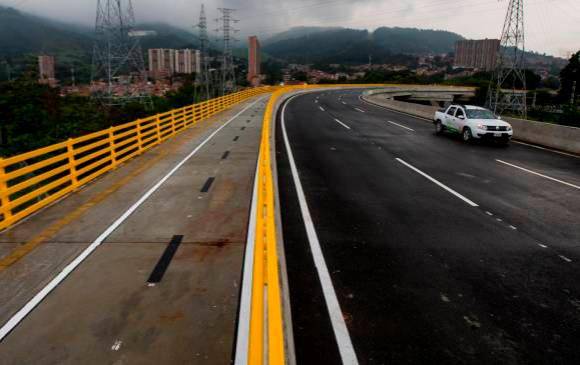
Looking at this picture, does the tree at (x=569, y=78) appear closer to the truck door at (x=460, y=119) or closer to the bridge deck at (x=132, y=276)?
the truck door at (x=460, y=119)

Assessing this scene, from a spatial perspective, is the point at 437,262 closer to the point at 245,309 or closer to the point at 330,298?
the point at 330,298

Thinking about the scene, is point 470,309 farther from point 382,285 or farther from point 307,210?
point 307,210

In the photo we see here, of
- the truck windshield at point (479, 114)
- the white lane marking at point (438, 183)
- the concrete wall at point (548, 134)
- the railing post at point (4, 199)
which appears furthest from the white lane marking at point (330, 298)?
the concrete wall at point (548, 134)

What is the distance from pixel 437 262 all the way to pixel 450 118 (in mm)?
16541

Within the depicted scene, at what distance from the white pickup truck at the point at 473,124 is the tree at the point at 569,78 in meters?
120

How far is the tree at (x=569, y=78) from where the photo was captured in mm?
117750

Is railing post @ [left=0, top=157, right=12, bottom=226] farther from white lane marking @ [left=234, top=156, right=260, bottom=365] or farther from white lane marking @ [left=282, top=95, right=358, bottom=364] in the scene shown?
white lane marking @ [left=282, top=95, right=358, bottom=364]

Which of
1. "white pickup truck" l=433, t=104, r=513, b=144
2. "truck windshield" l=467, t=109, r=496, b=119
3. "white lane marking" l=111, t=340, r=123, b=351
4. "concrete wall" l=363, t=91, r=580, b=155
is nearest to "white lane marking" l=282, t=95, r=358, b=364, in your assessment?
"white lane marking" l=111, t=340, r=123, b=351

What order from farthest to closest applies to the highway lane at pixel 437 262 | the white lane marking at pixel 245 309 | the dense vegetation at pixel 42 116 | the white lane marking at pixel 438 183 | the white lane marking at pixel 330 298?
the dense vegetation at pixel 42 116 → the white lane marking at pixel 438 183 → the highway lane at pixel 437 262 → the white lane marking at pixel 330 298 → the white lane marking at pixel 245 309

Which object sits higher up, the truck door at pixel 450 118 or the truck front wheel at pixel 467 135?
the truck door at pixel 450 118

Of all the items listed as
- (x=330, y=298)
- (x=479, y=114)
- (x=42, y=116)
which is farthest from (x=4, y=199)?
(x=42, y=116)

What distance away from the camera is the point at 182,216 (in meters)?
8.97

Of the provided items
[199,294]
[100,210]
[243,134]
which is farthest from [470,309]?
[243,134]

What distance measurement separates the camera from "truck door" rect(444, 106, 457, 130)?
2123 centimetres
